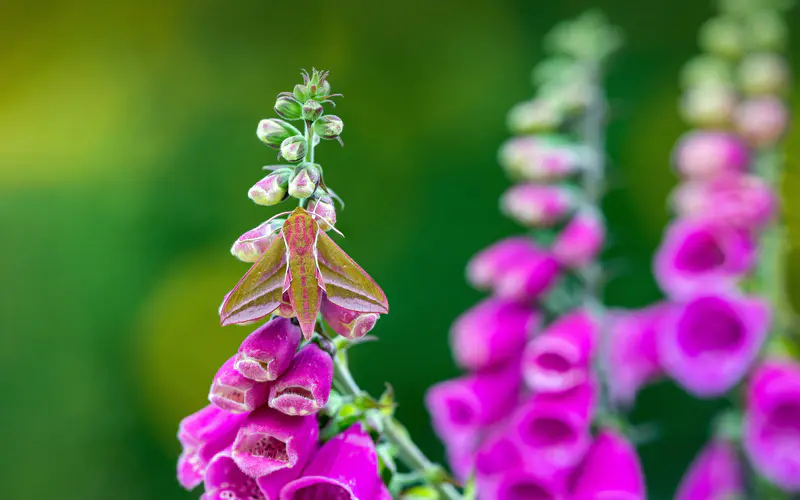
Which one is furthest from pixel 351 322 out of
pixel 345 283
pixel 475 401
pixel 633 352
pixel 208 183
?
pixel 208 183

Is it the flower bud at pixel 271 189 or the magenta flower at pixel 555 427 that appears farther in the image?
the magenta flower at pixel 555 427

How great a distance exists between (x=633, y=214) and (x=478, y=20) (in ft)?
1.70

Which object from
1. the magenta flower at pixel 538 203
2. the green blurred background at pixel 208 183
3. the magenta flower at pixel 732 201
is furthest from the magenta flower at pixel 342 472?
the green blurred background at pixel 208 183

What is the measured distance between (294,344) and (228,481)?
7cm

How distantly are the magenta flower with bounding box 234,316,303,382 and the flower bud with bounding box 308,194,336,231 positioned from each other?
54mm

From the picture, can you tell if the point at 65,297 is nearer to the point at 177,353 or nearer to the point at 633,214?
the point at 177,353

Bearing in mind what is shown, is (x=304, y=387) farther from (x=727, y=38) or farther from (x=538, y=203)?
(x=727, y=38)

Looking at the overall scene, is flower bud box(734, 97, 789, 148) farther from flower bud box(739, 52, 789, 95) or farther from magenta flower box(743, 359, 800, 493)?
magenta flower box(743, 359, 800, 493)

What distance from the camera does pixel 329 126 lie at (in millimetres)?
429

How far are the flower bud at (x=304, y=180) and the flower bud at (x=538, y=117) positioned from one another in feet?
1.44

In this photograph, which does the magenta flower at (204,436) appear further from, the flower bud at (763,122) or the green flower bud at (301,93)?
the flower bud at (763,122)

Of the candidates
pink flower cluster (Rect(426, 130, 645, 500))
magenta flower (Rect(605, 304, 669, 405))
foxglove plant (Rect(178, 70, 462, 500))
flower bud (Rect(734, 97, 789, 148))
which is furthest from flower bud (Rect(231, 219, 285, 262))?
flower bud (Rect(734, 97, 789, 148))

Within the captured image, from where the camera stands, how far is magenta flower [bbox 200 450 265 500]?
0.44m

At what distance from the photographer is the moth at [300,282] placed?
16.8 inches
